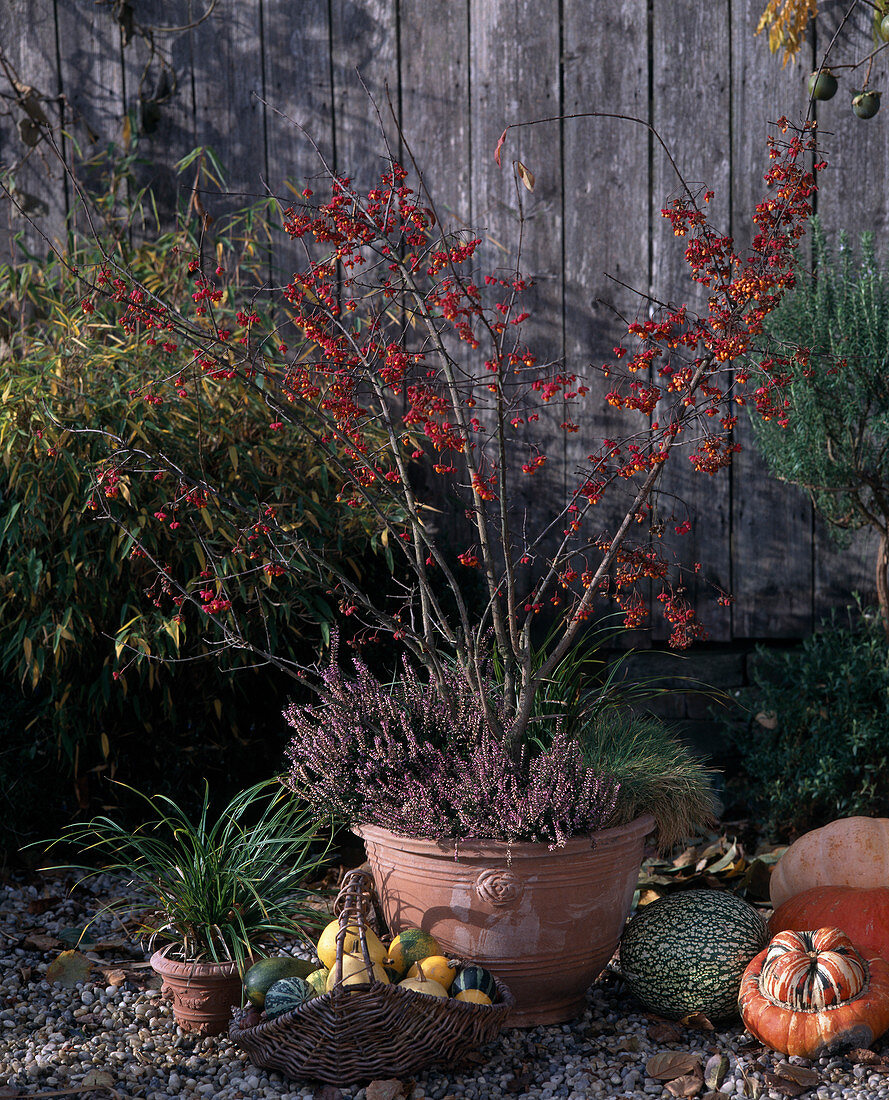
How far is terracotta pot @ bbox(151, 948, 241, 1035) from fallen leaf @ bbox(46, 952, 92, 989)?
327 millimetres

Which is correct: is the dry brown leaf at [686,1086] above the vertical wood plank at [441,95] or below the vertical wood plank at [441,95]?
below

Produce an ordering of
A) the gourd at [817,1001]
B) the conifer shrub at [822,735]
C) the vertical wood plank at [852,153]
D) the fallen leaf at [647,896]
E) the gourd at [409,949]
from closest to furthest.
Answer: the gourd at [817,1001], the gourd at [409,949], the fallen leaf at [647,896], the conifer shrub at [822,735], the vertical wood plank at [852,153]

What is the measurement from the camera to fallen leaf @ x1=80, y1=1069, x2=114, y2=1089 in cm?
179

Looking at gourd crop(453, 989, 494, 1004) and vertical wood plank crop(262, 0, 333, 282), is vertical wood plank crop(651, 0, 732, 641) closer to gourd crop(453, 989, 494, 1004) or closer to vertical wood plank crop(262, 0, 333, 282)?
vertical wood plank crop(262, 0, 333, 282)

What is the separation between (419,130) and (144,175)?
966mm

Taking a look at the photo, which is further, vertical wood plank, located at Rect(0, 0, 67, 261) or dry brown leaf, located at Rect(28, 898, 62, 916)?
vertical wood plank, located at Rect(0, 0, 67, 261)

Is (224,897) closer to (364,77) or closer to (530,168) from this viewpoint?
(530,168)

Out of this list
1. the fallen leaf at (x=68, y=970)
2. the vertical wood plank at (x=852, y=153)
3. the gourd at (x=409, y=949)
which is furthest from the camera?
the vertical wood plank at (x=852, y=153)

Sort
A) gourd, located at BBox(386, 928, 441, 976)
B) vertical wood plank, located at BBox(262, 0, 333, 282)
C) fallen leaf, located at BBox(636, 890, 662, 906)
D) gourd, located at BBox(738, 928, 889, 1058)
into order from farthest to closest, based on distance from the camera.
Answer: vertical wood plank, located at BBox(262, 0, 333, 282) → fallen leaf, located at BBox(636, 890, 662, 906) → gourd, located at BBox(386, 928, 441, 976) → gourd, located at BBox(738, 928, 889, 1058)

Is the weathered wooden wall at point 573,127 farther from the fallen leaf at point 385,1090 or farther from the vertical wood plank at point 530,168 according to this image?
the fallen leaf at point 385,1090

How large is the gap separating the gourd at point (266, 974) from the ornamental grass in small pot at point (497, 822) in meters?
0.25

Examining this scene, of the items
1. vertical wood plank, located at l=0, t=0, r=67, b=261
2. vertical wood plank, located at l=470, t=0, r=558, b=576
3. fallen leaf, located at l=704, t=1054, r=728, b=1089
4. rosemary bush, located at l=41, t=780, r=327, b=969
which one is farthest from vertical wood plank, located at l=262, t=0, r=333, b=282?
fallen leaf, located at l=704, t=1054, r=728, b=1089

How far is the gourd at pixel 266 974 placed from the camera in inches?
74.3

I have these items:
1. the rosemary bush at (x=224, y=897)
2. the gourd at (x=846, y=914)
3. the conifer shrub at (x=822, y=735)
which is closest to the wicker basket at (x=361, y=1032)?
the rosemary bush at (x=224, y=897)
